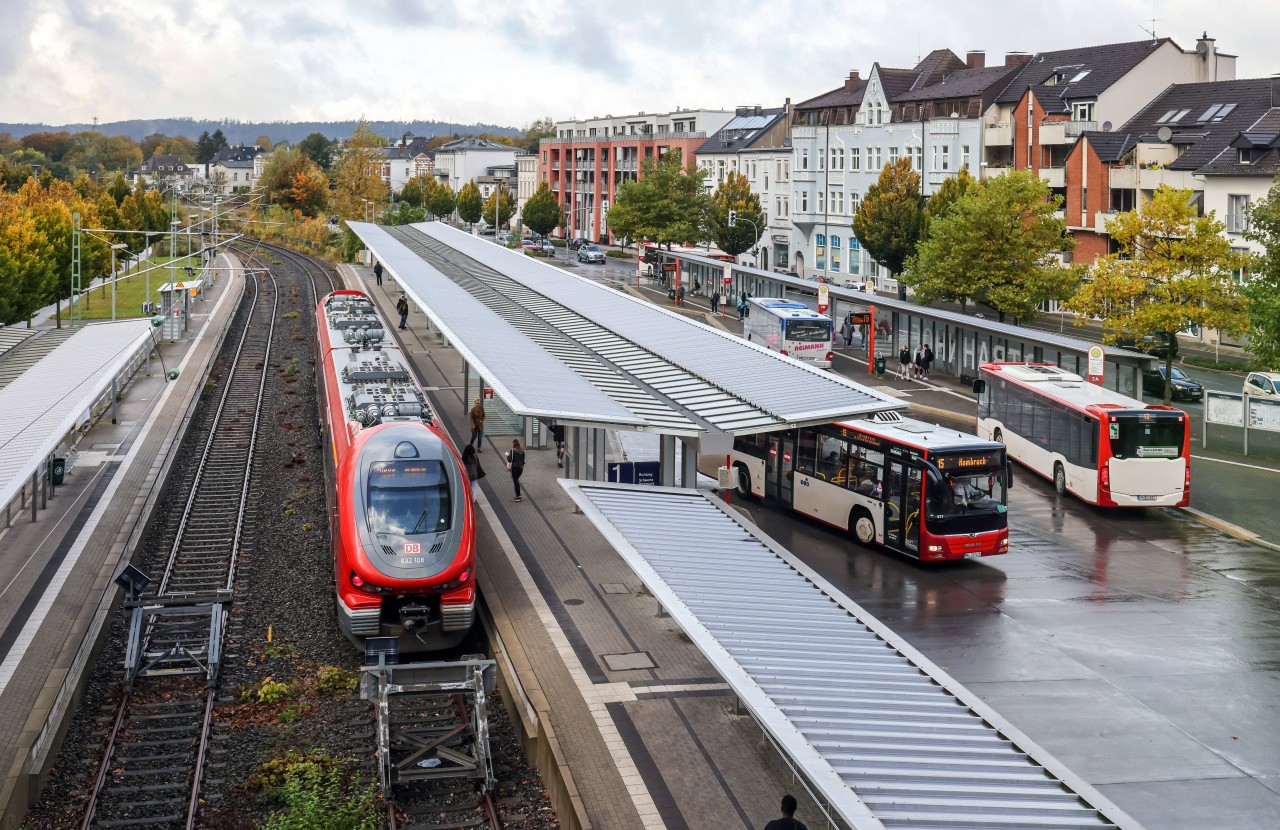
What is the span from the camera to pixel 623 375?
86.7 ft

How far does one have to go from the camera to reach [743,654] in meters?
13.1

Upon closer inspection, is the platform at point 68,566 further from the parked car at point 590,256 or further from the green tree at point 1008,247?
the parked car at point 590,256

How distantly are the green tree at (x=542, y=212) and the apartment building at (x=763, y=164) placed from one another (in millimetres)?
19043

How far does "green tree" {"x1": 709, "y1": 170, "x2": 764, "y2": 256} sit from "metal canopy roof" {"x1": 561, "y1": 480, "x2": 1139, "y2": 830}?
245 ft

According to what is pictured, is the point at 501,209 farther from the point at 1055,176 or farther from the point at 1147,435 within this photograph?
the point at 1147,435

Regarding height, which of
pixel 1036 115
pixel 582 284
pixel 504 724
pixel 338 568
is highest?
pixel 1036 115

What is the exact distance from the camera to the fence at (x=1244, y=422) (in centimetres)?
3450

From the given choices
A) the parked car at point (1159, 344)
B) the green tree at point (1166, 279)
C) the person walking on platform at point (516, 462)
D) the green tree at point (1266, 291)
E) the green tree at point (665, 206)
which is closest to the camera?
the person walking on platform at point (516, 462)

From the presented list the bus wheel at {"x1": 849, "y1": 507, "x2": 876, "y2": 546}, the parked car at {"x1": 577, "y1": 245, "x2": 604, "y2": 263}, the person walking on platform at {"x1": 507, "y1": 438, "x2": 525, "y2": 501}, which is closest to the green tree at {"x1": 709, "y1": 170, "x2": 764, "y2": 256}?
the parked car at {"x1": 577, "y1": 245, "x2": 604, "y2": 263}

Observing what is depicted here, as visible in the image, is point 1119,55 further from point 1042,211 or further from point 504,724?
point 504,724

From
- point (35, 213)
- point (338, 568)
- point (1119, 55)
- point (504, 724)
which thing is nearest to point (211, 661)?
point (338, 568)

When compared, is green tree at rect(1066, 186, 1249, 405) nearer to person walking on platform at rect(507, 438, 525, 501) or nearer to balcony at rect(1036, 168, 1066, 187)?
person walking on platform at rect(507, 438, 525, 501)

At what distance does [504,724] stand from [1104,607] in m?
10.7

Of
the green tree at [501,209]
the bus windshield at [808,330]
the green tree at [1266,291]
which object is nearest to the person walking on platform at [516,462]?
the green tree at [1266,291]
